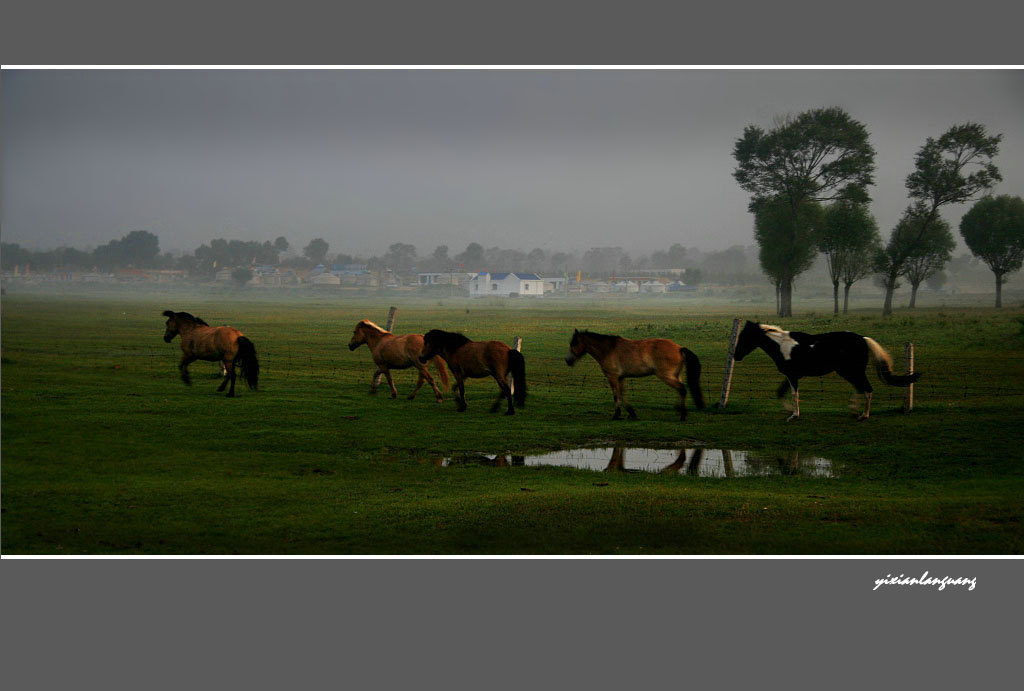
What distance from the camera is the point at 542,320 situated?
1057 inches

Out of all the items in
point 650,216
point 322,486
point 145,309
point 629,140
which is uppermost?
point 629,140

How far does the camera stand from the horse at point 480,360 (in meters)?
13.6

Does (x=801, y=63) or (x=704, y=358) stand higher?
(x=801, y=63)

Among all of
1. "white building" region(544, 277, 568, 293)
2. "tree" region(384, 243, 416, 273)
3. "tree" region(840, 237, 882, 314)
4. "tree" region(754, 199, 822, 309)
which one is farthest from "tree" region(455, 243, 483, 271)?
"tree" region(840, 237, 882, 314)

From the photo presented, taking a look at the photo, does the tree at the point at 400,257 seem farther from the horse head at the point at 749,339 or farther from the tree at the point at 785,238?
the horse head at the point at 749,339

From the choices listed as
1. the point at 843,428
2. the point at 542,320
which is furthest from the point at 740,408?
the point at 542,320

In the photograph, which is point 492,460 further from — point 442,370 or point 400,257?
point 400,257

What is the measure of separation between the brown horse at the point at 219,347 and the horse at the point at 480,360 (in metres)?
3.16

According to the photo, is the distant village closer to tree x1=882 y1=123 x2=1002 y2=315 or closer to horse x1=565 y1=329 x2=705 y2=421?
tree x1=882 y1=123 x2=1002 y2=315

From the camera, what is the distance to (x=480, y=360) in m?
13.8

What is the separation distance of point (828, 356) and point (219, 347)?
1077 cm

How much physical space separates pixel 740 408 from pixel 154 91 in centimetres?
1446

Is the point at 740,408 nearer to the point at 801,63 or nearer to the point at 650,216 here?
the point at 801,63

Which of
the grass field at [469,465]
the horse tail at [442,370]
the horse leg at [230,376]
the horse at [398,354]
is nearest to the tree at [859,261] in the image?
the grass field at [469,465]
